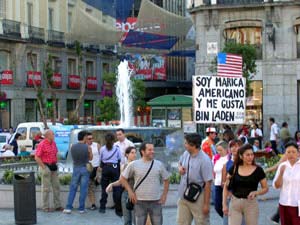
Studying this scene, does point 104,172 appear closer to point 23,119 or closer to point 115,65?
point 23,119

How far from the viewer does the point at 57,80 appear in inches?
2140

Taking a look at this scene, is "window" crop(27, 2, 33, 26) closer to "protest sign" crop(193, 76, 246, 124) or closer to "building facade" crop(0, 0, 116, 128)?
"building facade" crop(0, 0, 116, 128)

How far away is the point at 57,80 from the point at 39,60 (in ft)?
5.89

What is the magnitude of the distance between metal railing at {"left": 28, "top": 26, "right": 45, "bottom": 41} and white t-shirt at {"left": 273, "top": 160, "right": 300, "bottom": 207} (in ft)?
143

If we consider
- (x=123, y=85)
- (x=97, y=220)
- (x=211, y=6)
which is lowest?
(x=97, y=220)

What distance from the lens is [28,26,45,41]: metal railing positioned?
5300 cm

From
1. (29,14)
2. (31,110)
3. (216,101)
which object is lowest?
(216,101)

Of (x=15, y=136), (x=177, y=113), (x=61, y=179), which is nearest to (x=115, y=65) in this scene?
(x=177, y=113)

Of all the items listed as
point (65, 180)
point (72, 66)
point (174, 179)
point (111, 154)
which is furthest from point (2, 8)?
point (111, 154)

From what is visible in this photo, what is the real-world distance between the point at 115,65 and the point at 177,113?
69.7 ft

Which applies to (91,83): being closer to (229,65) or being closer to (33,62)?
(33,62)

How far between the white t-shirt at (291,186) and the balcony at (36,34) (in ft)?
142

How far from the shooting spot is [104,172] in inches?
626

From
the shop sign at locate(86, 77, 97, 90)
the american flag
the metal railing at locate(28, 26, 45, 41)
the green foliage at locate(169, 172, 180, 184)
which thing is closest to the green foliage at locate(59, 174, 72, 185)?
the green foliage at locate(169, 172, 180, 184)
